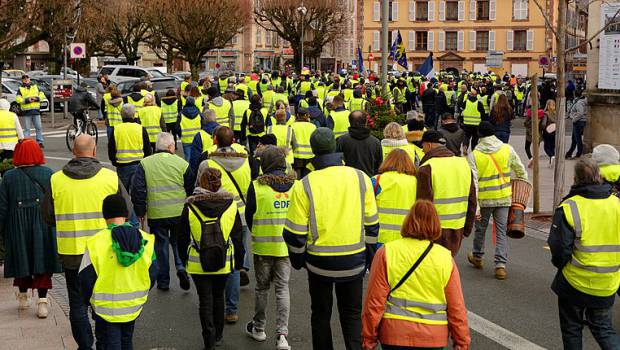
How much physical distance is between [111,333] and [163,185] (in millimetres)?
3183

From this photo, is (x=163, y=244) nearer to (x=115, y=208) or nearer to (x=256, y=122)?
(x=115, y=208)

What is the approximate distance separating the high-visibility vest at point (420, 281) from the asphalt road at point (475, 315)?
2.71 metres

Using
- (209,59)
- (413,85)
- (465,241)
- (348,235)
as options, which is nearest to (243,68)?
(209,59)

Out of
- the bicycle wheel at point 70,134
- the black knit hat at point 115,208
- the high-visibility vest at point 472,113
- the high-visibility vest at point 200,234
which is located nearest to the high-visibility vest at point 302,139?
the high-visibility vest at point 200,234

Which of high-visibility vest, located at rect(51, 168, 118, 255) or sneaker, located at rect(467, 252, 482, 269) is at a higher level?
high-visibility vest, located at rect(51, 168, 118, 255)

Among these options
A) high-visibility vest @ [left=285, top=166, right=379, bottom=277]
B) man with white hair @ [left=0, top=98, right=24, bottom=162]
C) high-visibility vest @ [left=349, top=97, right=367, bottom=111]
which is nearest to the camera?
high-visibility vest @ [left=285, top=166, right=379, bottom=277]

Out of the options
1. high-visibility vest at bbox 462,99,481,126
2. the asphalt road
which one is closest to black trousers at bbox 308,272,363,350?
the asphalt road

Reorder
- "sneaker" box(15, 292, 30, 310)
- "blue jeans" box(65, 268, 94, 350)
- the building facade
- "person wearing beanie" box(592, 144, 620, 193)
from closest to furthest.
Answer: "blue jeans" box(65, 268, 94, 350) → "person wearing beanie" box(592, 144, 620, 193) → "sneaker" box(15, 292, 30, 310) → the building facade

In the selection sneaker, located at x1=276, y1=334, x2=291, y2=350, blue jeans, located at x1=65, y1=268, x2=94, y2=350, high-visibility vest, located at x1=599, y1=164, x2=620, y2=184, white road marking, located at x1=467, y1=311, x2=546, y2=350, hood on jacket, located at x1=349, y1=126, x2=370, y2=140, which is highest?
hood on jacket, located at x1=349, y1=126, x2=370, y2=140

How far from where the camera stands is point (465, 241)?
1210 centimetres

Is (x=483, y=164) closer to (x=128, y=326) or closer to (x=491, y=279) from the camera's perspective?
(x=491, y=279)

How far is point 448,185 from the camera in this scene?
8.17 metres

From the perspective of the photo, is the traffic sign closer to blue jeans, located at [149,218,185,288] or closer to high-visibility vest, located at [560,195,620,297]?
blue jeans, located at [149,218,185,288]

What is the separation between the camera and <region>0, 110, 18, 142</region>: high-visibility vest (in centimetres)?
1464
